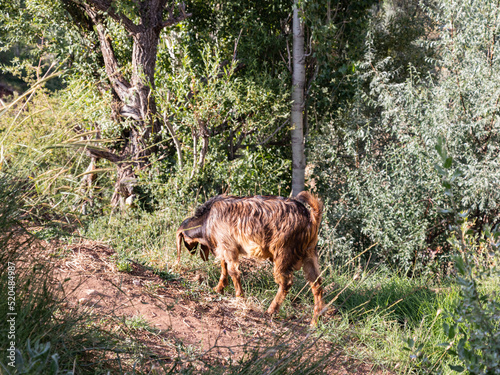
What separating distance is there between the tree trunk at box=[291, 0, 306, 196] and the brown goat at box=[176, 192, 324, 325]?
11.0 feet

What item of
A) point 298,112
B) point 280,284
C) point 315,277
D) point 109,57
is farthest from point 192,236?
point 109,57

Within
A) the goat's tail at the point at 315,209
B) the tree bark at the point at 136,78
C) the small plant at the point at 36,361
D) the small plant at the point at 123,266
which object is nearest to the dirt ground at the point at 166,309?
the small plant at the point at 123,266

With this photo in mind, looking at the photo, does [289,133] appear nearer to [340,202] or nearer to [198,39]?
[340,202]

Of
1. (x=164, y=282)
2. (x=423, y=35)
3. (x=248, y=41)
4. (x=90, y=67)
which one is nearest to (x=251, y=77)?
(x=248, y=41)

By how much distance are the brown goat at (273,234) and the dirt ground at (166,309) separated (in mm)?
300

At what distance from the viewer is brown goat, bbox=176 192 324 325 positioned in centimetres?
416

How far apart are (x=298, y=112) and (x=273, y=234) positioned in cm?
404

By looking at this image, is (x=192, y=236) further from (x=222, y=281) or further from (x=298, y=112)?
(x=298, y=112)

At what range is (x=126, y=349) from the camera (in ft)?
9.33

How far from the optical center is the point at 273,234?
4.16m

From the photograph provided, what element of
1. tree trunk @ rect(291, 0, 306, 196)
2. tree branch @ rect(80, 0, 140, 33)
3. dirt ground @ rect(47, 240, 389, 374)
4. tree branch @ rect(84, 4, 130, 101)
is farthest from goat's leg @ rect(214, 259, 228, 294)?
tree branch @ rect(80, 0, 140, 33)

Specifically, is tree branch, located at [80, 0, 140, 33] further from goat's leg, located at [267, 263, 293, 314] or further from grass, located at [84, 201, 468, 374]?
goat's leg, located at [267, 263, 293, 314]

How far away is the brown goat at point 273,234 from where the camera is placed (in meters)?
4.16

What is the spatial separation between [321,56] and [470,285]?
6.12 m
